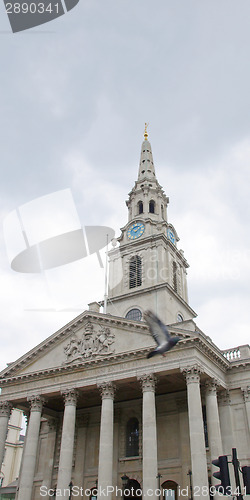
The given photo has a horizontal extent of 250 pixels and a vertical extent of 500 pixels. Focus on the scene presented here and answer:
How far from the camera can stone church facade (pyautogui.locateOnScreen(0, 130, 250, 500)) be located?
2836cm

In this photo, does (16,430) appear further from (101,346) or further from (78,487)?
(101,346)

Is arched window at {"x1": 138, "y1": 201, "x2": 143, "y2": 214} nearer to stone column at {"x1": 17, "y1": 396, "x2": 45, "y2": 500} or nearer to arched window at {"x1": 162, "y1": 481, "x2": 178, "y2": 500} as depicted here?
stone column at {"x1": 17, "y1": 396, "x2": 45, "y2": 500}

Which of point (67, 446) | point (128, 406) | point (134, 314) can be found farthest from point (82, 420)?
point (134, 314)

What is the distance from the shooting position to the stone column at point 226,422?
30391 mm

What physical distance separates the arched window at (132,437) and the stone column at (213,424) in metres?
7.09

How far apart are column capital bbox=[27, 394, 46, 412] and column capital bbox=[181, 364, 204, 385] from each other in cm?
1203

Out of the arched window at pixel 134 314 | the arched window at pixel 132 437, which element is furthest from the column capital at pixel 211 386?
the arched window at pixel 134 314

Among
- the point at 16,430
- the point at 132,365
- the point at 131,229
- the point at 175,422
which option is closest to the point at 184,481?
the point at 175,422

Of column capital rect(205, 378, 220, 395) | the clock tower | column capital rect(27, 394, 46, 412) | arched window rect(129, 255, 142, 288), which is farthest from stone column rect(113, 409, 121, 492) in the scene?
arched window rect(129, 255, 142, 288)

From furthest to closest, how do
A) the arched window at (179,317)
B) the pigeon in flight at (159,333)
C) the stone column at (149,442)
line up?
the arched window at (179,317) < the stone column at (149,442) < the pigeon in flight at (159,333)

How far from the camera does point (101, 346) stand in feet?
109

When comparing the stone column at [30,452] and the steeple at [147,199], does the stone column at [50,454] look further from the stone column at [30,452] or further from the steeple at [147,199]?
the steeple at [147,199]

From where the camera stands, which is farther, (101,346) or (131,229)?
(131,229)

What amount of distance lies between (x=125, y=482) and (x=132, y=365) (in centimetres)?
824
